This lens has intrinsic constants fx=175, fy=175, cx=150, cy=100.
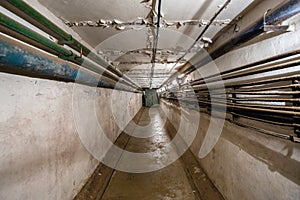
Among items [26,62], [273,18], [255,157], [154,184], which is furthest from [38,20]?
[154,184]

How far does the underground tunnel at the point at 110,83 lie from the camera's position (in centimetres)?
84

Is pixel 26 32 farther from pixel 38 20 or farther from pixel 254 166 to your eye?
pixel 254 166

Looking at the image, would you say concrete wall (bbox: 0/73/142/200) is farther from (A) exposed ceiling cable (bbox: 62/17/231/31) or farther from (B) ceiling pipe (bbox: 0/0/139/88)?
(A) exposed ceiling cable (bbox: 62/17/231/31)

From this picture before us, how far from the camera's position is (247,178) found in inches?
47.4

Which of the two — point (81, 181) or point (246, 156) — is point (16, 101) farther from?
point (246, 156)

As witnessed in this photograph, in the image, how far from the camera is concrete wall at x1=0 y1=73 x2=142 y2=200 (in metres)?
0.86

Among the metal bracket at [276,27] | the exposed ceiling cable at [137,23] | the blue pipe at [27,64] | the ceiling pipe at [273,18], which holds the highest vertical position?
the exposed ceiling cable at [137,23]

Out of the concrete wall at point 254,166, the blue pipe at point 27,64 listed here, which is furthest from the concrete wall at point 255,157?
the blue pipe at point 27,64

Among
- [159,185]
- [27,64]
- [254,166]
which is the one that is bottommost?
[159,185]

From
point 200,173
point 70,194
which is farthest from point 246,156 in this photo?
point 70,194

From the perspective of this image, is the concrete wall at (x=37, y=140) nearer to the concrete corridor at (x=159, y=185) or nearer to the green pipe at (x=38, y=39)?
the green pipe at (x=38, y=39)

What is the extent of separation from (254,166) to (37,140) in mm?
1370

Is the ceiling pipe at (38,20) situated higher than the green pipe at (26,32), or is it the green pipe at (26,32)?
the ceiling pipe at (38,20)

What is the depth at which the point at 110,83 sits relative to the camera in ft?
8.28
